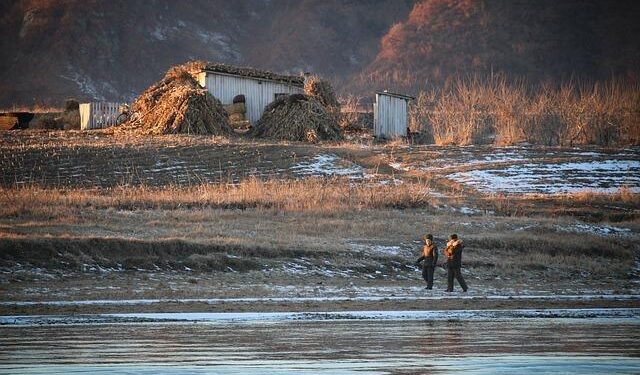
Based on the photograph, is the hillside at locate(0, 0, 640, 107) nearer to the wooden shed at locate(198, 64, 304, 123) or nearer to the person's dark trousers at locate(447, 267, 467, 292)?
the wooden shed at locate(198, 64, 304, 123)

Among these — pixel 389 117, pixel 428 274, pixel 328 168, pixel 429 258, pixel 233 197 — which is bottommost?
pixel 428 274

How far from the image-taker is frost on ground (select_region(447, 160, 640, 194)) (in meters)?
42.6

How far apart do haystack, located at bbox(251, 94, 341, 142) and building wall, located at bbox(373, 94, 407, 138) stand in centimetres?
437

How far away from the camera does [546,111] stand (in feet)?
212

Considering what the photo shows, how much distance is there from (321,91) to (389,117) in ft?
12.6

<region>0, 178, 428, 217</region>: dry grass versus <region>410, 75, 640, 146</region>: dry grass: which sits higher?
<region>410, 75, 640, 146</region>: dry grass

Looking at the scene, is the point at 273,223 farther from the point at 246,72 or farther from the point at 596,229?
the point at 246,72

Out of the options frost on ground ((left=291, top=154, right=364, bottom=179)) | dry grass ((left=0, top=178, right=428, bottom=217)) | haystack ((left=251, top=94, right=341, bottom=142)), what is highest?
haystack ((left=251, top=94, right=341, bottom=142))

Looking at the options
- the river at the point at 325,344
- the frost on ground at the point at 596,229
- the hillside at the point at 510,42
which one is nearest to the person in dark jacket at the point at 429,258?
the river at the point at 325,344

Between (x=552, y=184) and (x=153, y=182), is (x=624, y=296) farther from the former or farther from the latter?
(x=153, y=182)

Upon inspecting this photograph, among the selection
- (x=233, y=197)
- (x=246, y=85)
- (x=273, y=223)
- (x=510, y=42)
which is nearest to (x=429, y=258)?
(x=273, y=223)

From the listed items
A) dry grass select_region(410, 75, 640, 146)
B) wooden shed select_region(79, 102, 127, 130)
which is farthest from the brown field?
dry grass select_region(410, 75, 640, 146)

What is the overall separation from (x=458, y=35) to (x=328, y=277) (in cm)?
10383

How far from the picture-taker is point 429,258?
84.2ft
